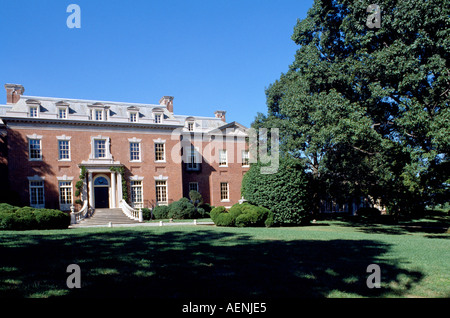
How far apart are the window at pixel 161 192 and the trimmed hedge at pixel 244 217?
13.5 meters

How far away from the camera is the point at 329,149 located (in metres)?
21.7

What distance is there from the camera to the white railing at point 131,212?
91.1ft

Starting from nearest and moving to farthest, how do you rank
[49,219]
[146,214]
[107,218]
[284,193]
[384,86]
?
[49,219] → [384,86] → [284,193] → [107,218] → [146,214]

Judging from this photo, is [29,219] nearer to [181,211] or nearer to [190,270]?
[190,270]

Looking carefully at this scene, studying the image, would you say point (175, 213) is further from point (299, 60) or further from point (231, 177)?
point (299, 60)

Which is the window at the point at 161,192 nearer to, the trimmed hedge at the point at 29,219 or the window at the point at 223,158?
the window at the point at 223,158

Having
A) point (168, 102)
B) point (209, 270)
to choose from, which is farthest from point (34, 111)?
point (209, 270)

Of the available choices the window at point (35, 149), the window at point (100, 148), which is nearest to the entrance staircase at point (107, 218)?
the window at point (100, 148)

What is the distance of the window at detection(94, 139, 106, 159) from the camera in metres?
31.9

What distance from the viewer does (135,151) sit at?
33.5 m

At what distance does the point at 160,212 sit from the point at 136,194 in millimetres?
4020

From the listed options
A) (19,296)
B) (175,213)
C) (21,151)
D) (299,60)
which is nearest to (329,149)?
(299,60)

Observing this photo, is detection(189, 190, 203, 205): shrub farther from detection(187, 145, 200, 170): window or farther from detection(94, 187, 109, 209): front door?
detection(94, 187, 109, 209): front door

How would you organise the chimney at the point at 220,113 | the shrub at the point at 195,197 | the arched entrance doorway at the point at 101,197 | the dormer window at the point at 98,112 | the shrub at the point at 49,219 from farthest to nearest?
the chimney at the point at 220,113 → the shrub at the point at 195,197 → the arched entrance doorway at the point at 101,197 → the dormer window at the point at 98,112 → the shrub at the point at 49,219
